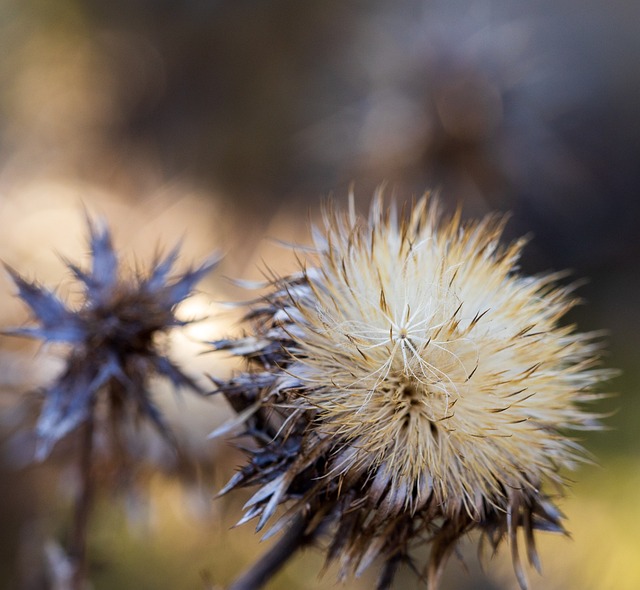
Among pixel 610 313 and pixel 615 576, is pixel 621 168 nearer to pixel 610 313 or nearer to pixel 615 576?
pixel 610 313

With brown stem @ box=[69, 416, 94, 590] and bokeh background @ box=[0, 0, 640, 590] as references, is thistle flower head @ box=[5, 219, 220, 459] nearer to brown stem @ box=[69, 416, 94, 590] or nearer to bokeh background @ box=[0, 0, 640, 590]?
brown stem @ box=[69, 416, 94, 590]

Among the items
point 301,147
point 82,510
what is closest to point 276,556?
point 82,510

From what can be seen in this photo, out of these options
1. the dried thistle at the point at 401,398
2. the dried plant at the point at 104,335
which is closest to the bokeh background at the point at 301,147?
the dried plant at the point at 104,335

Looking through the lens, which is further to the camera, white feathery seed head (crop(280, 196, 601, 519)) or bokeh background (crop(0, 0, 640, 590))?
bokeh background (crop(0, 0, 640, 590))

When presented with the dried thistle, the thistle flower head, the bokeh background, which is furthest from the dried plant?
the bokeh background

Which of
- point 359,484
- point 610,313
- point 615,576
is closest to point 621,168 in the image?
point 610,313

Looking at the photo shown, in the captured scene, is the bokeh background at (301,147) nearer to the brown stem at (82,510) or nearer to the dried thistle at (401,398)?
the brown stem at (82,510)

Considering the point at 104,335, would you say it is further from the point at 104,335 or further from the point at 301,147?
the point at 301,147
